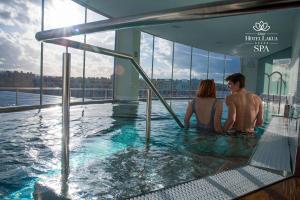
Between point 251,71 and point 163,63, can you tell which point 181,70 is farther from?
point 251,71

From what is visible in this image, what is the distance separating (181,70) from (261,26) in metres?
5.27

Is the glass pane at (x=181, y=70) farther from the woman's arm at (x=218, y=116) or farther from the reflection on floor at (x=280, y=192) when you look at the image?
the reflection on floor at (x=280, y=192)

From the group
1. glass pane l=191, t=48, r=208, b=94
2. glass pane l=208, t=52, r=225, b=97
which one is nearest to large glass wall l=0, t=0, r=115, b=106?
glass pane l=191, t=48, r=208, b=94

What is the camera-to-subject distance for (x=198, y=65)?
14711 millimetres

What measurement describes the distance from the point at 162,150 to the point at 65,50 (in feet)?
4.36

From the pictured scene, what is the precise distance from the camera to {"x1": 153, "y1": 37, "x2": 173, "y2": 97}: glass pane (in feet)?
36.8

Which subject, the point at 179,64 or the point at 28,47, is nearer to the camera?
the point at 28,47

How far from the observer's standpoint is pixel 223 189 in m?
0.96

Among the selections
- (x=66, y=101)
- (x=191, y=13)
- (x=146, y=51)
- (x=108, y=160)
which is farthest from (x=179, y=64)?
(x=191, y=13)

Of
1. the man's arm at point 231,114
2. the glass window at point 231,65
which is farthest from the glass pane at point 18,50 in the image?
the glass window at point 231,65

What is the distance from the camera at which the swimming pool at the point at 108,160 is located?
4.27 feet

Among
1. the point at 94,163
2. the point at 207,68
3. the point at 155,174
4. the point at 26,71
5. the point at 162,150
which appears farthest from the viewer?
the point at 207,68

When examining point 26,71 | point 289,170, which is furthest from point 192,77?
point 289,170

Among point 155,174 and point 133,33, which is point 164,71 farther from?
point 155,174
